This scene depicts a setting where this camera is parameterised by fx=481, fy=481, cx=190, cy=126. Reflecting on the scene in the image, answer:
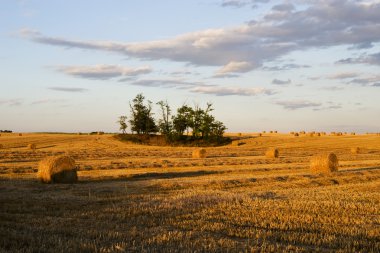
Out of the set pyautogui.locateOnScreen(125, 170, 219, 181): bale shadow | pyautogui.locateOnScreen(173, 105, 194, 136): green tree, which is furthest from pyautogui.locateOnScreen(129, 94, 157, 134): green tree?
pyautogui.locateOnScreen(125, 170, 219, 181): bale shadow

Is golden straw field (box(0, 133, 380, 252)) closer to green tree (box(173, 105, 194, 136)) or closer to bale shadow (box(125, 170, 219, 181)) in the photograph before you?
bale shadow (box(125, 170, 219, 181))

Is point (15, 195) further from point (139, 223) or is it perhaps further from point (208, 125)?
point (208, 125)

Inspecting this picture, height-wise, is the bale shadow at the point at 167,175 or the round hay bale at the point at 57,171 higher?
the round hay bale at the point at 57,171

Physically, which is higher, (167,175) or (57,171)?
(57,171)

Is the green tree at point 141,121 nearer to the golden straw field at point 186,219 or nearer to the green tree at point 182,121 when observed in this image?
the green tree at point 182,121

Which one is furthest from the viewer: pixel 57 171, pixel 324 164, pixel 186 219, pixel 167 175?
pixel 324 164

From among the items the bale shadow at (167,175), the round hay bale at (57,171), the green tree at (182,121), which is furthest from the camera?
the green tree at (182,121)

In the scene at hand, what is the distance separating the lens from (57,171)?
70.7 ft

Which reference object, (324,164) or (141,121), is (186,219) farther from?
(141,121)

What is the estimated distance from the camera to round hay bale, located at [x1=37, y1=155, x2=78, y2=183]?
21.4 m

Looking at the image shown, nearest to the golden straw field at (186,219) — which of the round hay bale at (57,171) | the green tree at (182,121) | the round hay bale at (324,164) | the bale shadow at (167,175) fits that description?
the round hay bale at (57,171)

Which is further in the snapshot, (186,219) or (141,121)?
(141,121)

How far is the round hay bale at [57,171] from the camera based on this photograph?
842 inches

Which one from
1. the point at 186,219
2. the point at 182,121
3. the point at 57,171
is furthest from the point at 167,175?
the point at 182,121
